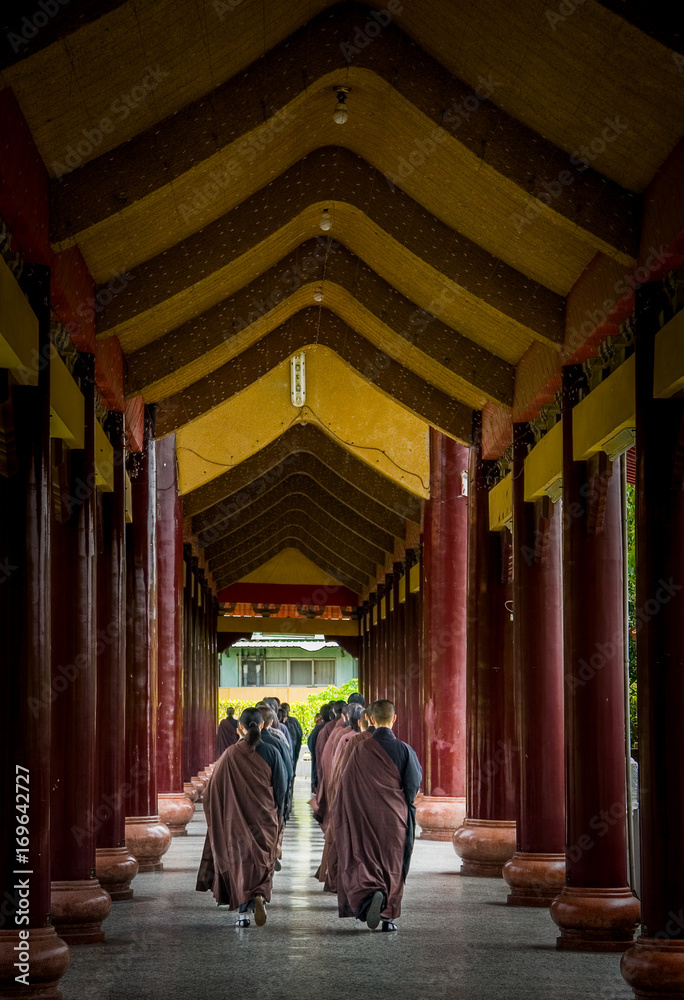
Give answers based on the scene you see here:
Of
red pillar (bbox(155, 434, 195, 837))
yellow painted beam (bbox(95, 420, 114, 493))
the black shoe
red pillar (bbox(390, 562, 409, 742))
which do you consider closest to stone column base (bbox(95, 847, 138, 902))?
Answer: the black shoe

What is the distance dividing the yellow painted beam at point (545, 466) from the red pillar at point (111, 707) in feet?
10.9

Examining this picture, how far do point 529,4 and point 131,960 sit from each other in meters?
5.83

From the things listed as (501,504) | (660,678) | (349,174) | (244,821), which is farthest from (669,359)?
(501,504)

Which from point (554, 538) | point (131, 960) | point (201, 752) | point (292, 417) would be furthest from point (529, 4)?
point (201, 752)

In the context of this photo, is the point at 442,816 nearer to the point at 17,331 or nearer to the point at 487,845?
the point at 487,845

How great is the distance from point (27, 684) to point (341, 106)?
14.0 feet

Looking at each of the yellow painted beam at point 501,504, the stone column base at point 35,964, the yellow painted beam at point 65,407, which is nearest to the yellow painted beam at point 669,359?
the yellow painted beam at point 65,407

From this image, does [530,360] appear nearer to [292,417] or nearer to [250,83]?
[250,83]

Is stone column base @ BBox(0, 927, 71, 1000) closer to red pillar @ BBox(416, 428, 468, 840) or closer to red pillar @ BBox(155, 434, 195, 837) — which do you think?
red pillar @ BBox(155, 434, 195, 837)

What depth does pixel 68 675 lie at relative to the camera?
30.8 ft

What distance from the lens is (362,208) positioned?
1066cm

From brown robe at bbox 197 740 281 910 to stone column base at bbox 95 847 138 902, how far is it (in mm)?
896

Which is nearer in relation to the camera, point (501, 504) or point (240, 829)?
point (240, 829)

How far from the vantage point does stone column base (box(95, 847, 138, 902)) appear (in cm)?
1105
